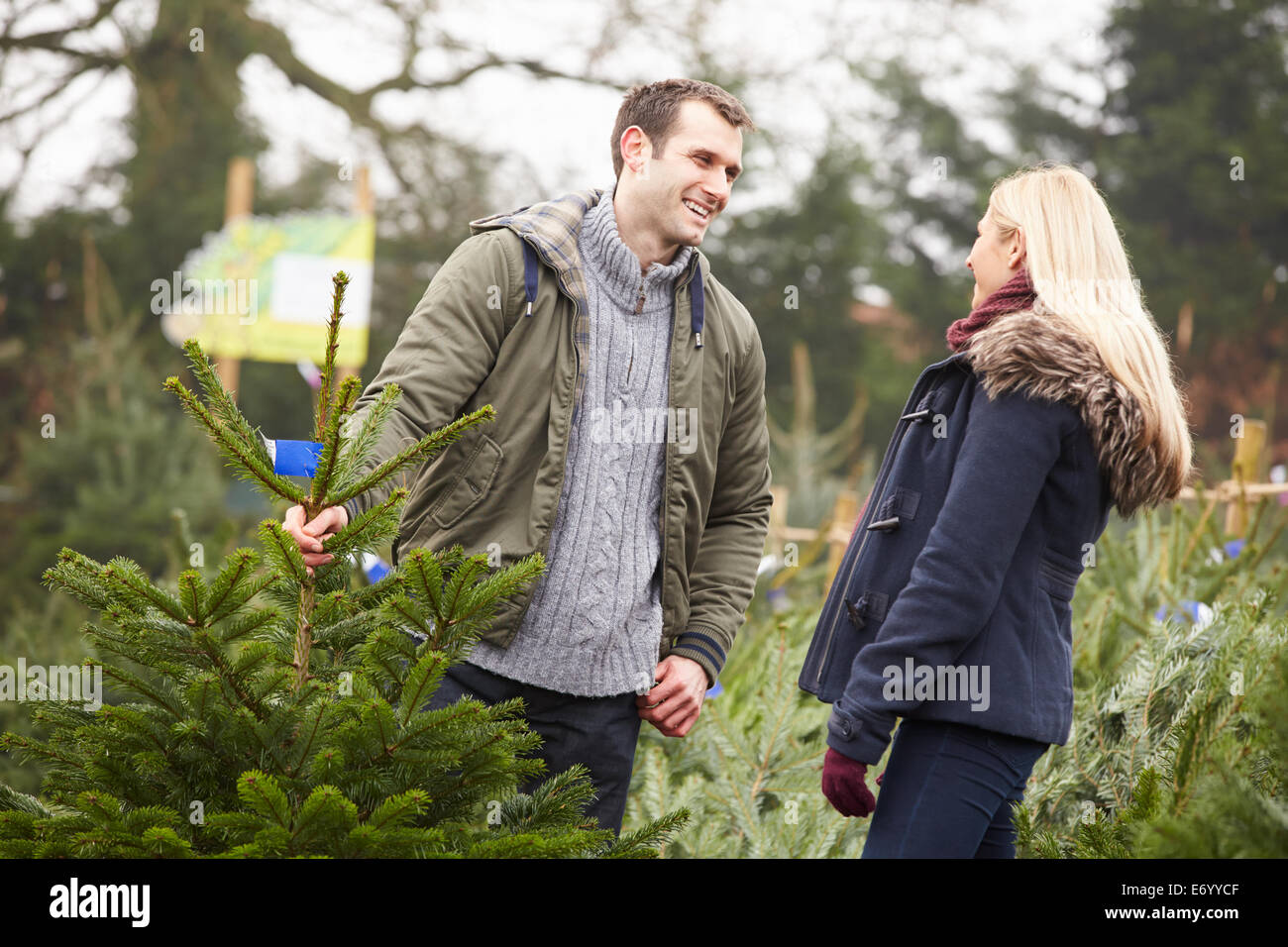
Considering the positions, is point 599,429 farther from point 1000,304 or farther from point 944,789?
point 944,789

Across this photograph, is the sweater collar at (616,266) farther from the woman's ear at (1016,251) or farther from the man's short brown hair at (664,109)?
the woman's ear at (1016,251)

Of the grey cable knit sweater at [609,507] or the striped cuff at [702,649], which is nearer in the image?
the grey cable knit sweater at [609,507]

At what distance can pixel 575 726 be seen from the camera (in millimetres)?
2455

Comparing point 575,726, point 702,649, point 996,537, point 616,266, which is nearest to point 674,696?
point 702,649

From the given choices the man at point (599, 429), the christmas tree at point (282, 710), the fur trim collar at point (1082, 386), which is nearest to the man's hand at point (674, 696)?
the man at point (599, 429)

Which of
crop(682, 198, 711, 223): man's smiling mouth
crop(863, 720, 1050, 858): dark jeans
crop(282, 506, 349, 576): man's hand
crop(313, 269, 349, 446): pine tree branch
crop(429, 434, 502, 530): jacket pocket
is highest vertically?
crop(682, 198, 711, 223): man's smiling mouth

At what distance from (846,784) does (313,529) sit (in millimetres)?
1052

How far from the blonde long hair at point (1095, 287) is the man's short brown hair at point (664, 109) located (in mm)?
A: 605

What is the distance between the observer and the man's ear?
2633mm

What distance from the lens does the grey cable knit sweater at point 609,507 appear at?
95.3 inches

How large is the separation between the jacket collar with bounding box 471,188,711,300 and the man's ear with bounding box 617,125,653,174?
0.47ft

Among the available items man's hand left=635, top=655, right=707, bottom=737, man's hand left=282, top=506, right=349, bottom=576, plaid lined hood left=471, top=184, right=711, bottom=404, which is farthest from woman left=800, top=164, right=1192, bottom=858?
man's hand left=282, top=506, right=349, bottom=576

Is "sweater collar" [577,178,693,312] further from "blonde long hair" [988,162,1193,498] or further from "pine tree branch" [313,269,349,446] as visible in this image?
"pine tree branch" [313,269,349,446]

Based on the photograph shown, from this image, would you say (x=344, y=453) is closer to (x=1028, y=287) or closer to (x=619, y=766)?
(x=619, y=766)
